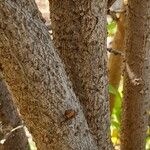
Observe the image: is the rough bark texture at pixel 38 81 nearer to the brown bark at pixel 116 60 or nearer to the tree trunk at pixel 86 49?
the tree trunk at pixel 86 49

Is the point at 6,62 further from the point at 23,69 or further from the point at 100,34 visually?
the point at 100,34

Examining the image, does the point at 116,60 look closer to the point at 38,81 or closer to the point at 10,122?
the point at 10,122

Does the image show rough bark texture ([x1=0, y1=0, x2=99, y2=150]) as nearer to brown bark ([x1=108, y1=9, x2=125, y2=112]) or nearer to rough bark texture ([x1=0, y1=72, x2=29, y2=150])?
rough bark texture ([x1=0, y1=72, x2=29, y2=150])

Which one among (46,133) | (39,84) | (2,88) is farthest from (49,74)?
(2,88)

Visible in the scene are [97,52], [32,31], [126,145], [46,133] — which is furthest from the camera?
[126,145]

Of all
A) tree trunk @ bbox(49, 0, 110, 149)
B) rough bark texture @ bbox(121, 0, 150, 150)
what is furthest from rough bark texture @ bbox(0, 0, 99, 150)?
rough bark texture @ bbox(121, 0, 150, 150)
